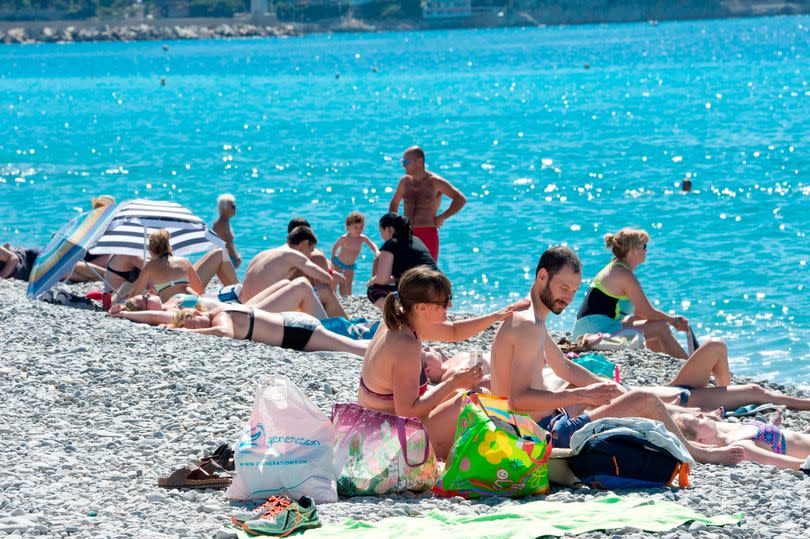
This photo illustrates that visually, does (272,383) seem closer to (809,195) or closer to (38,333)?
(38,333)

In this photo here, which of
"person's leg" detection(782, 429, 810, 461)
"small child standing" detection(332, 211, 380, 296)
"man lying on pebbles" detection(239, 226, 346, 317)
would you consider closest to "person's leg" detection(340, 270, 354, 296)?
"small child standing" detection(332, 211, 380, 296)

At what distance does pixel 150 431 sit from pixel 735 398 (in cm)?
362

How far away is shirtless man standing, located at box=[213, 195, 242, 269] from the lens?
41.8 ft

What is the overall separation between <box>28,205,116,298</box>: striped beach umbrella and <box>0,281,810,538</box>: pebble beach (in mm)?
748

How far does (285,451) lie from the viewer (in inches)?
192

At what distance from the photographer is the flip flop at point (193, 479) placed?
5.06 metres

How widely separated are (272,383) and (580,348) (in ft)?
13.4

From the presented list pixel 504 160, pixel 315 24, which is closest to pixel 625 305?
pixel 504 160

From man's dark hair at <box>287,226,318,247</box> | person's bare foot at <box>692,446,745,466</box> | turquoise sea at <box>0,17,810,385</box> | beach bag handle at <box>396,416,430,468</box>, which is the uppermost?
man's dark hair at <box>287,226,318,247</box>

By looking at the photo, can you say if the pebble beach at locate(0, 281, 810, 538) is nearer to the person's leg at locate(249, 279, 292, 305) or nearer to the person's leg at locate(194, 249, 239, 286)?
the person's leg at locate(249, 279, 292, 305)

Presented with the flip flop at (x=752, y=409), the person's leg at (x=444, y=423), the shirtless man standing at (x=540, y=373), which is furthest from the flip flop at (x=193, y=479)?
the flip flop at (x=752, y=409)

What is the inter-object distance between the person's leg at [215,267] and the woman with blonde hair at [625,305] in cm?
378

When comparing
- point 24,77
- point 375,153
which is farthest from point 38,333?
point 24,77

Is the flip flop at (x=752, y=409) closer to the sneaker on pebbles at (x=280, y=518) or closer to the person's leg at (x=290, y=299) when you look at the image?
the person's leg at (x=290, y=299)
